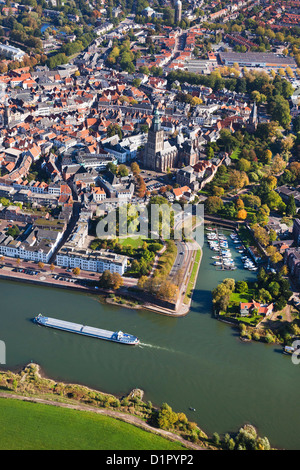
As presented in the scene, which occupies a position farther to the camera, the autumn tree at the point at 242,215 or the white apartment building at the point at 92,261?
the autumn tree at the point at 242,215

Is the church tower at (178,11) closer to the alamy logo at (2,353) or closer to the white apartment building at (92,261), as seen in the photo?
the white apartment building at (92,261)

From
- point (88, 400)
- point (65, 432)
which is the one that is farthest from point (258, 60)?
point (65, 432)

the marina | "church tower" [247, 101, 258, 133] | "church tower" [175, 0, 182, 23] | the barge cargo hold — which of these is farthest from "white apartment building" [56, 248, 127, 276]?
"church tower" [175, 0, 182, 23]

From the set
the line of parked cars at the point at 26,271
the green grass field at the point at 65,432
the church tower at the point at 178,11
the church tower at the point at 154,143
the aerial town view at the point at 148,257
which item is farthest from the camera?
the church tower at the point at 178,11

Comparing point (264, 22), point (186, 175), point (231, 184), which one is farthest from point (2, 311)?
point (264, 22)

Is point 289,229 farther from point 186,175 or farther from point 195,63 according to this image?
point 195,63

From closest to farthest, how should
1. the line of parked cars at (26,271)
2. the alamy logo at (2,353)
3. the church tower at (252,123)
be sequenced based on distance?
1. the alamy logo at (2,353)
2. the line of parked cars at (26,271)
3. the church tower at (252,123)

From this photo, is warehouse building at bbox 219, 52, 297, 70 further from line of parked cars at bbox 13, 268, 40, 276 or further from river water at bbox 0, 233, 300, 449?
line of parked cars at bbox 13, 268, 40, 276

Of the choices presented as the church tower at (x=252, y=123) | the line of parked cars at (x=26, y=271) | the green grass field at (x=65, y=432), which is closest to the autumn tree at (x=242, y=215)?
the line of parked cars at (x=26, y=271)
